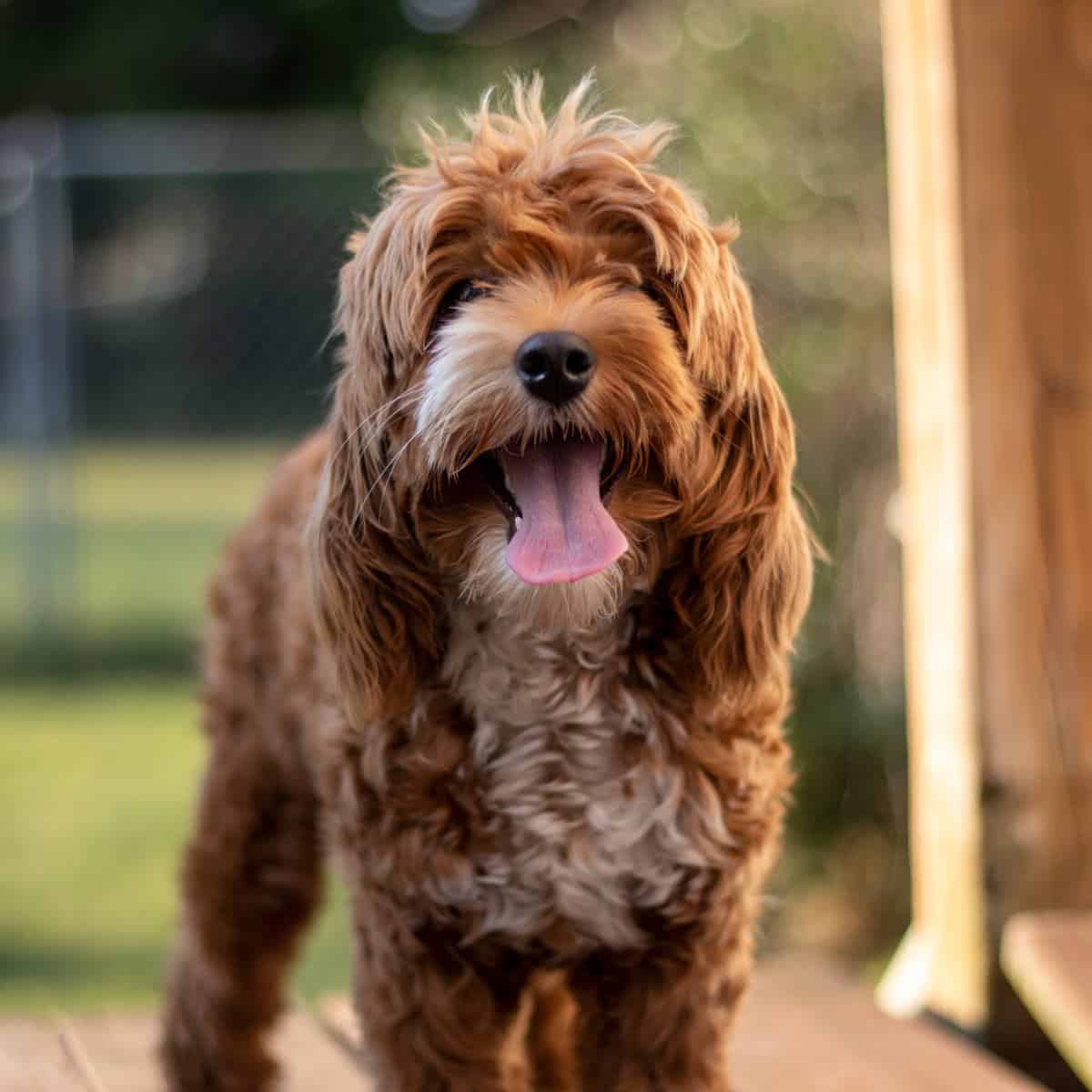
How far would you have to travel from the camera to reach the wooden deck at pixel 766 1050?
3.60 m

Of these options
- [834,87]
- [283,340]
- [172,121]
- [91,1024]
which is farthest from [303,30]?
[91,1024]

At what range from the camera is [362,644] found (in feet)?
9.09

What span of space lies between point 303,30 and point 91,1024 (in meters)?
20.6

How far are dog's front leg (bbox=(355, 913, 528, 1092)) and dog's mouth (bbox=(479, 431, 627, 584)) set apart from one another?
64 centimetres

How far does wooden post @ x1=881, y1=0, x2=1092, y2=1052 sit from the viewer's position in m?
3.81

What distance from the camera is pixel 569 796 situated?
9.11ft

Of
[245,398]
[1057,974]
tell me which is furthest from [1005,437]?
[245,398]

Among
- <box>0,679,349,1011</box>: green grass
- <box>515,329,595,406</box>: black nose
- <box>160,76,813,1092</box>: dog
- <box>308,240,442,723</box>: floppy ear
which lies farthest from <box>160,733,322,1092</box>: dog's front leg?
<box>0,679,349,1011</box>: green grass

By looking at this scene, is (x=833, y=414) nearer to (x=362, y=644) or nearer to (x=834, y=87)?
(x=834, y=87)

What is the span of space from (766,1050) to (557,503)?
1.64 m

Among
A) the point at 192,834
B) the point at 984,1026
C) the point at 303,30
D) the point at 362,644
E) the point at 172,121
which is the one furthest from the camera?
the point at 303,30

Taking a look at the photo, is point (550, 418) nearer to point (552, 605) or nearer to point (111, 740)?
point (552, 605)

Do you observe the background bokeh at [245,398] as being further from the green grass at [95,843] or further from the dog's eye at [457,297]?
the dog's eye at [457,297]

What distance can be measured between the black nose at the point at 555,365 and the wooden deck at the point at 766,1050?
1.68 m
